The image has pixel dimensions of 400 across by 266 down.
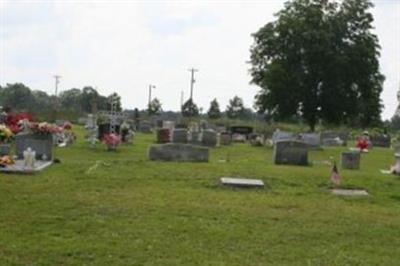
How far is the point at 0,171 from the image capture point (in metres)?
15.8

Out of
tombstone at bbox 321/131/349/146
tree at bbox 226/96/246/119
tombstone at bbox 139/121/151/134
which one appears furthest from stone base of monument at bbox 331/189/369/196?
tree at bbox 226/96/246/119

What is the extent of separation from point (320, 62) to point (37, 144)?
30.3 meters

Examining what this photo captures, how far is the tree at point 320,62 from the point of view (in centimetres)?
4728

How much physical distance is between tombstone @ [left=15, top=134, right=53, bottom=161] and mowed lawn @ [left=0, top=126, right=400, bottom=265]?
275 centimetres

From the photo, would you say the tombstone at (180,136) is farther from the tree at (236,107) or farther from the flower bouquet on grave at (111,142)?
the tree at (236,107)

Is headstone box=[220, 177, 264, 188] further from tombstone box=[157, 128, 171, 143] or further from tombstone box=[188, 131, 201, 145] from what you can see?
tombstone box=[157, 128, 171, 143]

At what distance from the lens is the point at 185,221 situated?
34.3 feet

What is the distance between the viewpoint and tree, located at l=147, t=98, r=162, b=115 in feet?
296

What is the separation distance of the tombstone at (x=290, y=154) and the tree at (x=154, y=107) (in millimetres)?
64990

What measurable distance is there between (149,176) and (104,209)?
5263 millimetres

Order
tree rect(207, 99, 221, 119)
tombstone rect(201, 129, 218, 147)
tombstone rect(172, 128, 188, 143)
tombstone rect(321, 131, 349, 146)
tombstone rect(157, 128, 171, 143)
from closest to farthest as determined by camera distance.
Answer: tombstone rect(172, 128, 188, 143) < tombstone rect(201, 129, 218, 147) < tombstone rect(157, 128, 171, 143) < tombstone rect(321, 131, 349, 146) < tree rect(207, 99, 221, 119)

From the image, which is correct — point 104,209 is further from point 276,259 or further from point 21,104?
point 21,104

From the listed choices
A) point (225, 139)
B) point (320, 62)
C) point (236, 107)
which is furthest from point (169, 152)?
point (236, 107)

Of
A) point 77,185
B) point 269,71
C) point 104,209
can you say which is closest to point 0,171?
point 77,185
